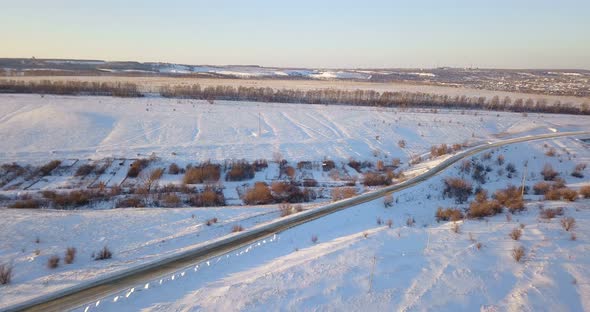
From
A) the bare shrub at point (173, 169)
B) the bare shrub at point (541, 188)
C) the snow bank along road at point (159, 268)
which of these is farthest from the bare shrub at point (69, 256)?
the bare shrub at point (541, 188)

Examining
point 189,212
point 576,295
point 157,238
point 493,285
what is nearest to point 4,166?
point 189,212

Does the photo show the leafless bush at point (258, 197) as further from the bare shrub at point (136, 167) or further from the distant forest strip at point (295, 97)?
the distant forest strip at point (295, 97)

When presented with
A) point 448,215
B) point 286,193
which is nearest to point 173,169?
point 286,193

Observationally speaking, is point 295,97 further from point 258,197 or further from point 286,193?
point 258,197

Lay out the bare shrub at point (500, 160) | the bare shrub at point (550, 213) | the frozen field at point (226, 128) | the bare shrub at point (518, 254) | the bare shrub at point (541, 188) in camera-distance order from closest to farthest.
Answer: the bare shrub at point (518, 254)
the bare shrub at point (550, 213)
the bare shrub at point (541, 188)
the bare shrub at point (500, 160)
the frozen field at point (226, 128)

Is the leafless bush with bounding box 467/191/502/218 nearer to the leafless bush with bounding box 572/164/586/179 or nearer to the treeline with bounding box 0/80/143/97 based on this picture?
the leafless bush with bounding box 572/164/586/179
